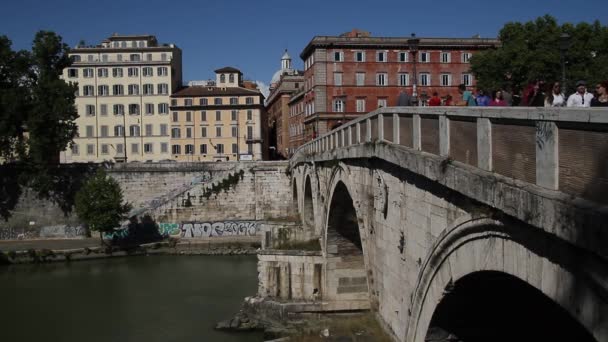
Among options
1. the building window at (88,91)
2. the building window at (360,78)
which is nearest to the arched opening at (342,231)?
the building window at (360,78)

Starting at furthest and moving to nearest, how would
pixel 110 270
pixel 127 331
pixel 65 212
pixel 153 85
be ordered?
1. pixel 153 85
2. pixel 65 212
3. pixel 110 270
4. pixel 127 331

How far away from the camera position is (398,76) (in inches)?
1768

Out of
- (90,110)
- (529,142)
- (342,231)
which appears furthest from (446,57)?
(529,142)

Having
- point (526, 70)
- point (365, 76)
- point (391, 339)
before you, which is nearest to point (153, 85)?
point (365, 76)

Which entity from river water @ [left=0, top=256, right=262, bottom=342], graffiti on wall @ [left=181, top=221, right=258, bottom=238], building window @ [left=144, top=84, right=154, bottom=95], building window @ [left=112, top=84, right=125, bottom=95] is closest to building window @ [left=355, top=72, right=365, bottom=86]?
graffiti on wall @ [left=181, top=221, right=258, bottom=238]

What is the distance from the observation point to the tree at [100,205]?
121 ft

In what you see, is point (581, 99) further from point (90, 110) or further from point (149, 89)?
point (90, 110)

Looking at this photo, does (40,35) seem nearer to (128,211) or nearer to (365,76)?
(128,211)

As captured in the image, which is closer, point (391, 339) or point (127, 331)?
point (391, 339)

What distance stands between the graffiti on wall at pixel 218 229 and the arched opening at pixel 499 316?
32.5 metres

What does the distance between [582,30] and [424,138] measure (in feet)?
104

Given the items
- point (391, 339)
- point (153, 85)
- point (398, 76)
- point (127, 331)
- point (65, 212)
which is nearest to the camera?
point (391, 339)

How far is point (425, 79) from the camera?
45.2 m

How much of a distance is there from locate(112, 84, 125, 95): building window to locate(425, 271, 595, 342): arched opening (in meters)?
52.2
